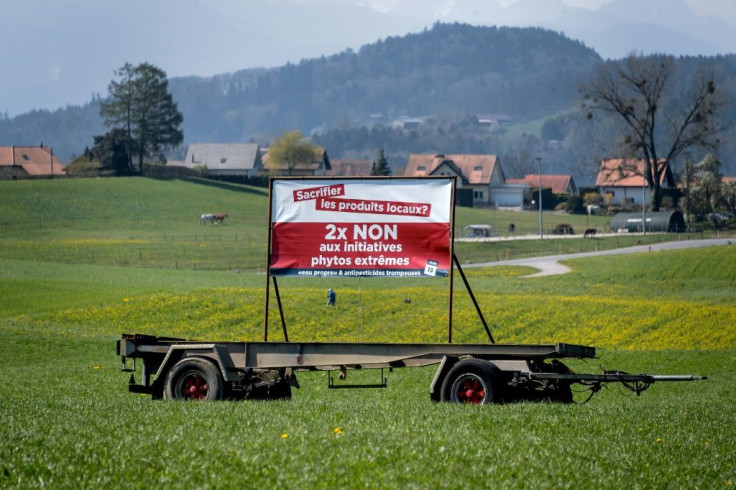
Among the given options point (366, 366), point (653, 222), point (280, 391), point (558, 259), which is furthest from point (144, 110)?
point (366, 366)

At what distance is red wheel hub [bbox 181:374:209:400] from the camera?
1884 cm

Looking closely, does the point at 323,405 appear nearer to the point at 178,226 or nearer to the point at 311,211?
the point at 311,211

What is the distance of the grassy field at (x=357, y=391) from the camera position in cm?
1191

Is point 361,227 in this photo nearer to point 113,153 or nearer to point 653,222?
point 653,222

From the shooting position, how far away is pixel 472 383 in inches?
711

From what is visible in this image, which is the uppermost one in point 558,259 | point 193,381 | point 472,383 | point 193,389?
point 472,383

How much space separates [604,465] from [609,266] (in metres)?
61.9

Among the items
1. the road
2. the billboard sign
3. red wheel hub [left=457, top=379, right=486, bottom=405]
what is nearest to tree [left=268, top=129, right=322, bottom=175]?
the road

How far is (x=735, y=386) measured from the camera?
87.5 ft

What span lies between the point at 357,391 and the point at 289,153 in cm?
16198

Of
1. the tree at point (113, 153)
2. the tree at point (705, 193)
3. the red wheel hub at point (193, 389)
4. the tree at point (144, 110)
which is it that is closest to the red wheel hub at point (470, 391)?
the red wheel hub at point (193, 389)

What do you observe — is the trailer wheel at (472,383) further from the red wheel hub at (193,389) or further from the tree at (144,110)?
the tree at (144,110)

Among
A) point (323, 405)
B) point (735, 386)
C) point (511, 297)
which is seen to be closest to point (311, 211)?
point (323, 405)

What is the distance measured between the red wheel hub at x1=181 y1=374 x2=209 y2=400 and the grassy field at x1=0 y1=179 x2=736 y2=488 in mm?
847
